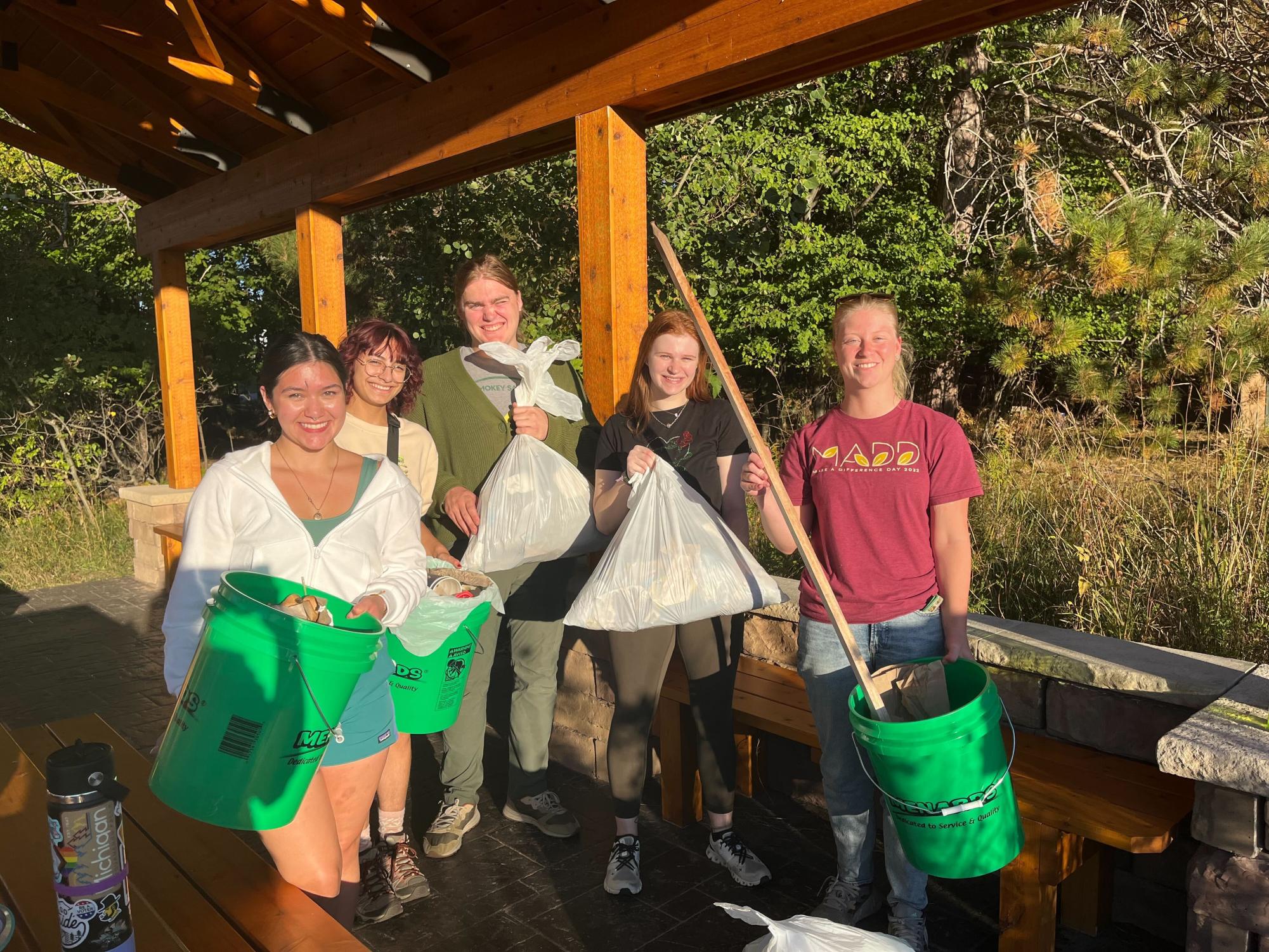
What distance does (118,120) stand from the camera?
6.20 metres

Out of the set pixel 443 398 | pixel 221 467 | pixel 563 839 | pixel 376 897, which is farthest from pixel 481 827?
pixel 221 467

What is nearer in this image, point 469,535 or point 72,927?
point 72,927

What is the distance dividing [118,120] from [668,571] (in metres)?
5.42

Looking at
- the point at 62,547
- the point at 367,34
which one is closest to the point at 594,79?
the point at 367,34

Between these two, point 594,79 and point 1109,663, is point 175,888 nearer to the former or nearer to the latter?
point 1109,663

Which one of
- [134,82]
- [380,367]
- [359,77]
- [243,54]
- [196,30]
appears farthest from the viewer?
[134,82]

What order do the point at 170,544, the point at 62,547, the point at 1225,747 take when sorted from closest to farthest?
1. the point at 1225,747
2. the point at 170,544
3. the point at 62,547

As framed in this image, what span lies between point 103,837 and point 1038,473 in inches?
191

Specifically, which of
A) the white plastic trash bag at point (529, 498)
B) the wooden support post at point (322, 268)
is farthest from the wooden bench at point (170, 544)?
the white plastic trash bag at point (529, 498)

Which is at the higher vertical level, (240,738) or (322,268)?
(322,268)

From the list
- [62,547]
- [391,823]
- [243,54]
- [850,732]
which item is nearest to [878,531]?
[850,732]

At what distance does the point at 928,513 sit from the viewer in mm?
2514

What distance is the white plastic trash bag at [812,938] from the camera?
1.58 m

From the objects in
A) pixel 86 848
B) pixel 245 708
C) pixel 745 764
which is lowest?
pixel 745 764
